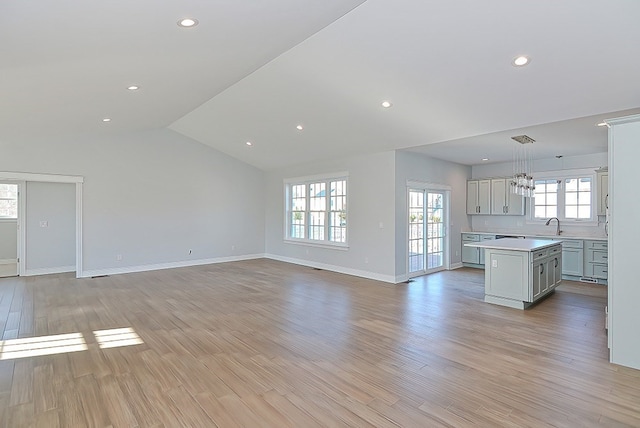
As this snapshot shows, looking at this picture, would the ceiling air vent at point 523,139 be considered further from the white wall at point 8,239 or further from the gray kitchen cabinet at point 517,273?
the white wall at point 8,239

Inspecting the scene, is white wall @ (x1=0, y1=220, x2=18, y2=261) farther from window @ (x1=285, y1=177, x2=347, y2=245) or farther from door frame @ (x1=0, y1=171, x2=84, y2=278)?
window @ (x1=285, y1=177, x2=347, y2=245)

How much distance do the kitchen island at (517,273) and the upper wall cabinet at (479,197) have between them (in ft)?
9.62

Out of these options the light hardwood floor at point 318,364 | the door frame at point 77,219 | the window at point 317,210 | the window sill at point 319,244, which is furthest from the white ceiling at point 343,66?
the light hardwood floor at point 318,364

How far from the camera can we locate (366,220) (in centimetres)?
723

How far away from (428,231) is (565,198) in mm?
2915

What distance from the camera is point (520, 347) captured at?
3.49m

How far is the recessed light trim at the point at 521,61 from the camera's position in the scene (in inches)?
133

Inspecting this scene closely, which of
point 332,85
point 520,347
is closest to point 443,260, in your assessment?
point 520,347

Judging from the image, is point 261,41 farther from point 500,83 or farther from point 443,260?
point 443,260

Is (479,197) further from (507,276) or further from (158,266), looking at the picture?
(158,266)

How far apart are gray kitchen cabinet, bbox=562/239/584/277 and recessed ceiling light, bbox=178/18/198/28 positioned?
292 inches

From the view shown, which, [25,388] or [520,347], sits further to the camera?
[520,347]

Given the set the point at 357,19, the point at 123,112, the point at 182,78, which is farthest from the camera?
the point at 123,112

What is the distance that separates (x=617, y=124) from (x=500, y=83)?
1.19 meters
